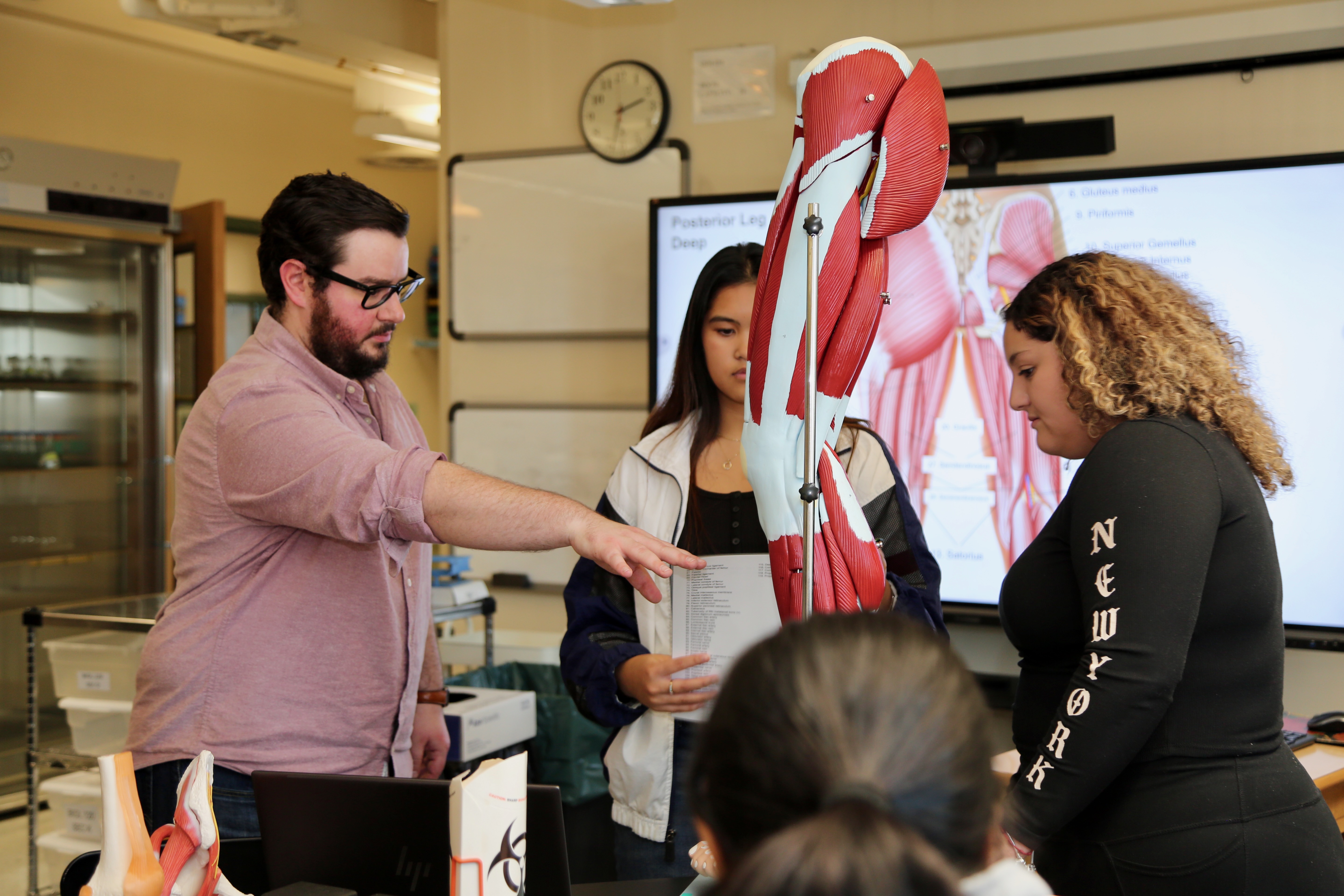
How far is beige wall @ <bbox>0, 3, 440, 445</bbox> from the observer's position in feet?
15.3

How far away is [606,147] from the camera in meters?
3.25

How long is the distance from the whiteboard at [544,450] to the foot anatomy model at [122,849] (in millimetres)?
2305

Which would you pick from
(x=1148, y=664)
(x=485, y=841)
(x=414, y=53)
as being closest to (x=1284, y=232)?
(x=1148, y=664)

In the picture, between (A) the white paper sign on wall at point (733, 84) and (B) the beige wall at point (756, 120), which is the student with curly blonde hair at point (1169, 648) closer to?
(B) the beige wall at point (756, 120)

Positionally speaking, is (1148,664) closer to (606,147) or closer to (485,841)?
(485,841)

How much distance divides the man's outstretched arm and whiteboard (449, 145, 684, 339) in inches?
78.6

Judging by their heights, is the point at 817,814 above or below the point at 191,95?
below

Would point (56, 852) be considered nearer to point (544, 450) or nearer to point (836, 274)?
point (544, 450)

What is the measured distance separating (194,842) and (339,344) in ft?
2.71

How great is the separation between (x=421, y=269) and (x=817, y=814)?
256 inches

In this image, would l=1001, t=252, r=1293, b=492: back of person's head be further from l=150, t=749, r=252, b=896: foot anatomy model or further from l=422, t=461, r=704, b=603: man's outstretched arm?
l=150, t=749, r=252, b=896: foot anatomy model

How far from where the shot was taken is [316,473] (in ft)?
4.33

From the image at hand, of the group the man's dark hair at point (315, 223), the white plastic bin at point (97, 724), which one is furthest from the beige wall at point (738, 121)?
the man's dark hair at point (315, 223)

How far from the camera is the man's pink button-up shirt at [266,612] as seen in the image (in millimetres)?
1431
